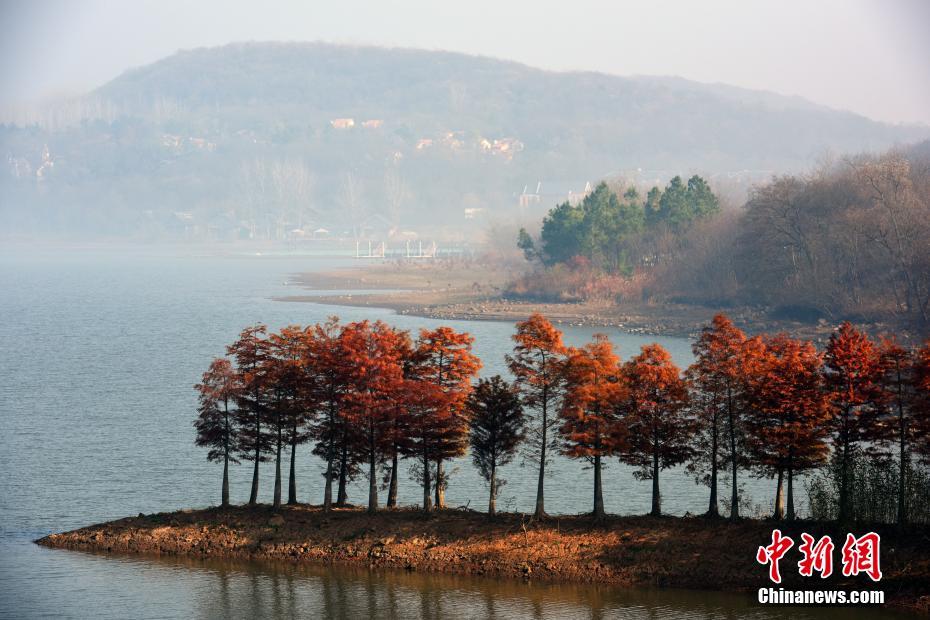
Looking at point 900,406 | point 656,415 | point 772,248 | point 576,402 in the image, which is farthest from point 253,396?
point 772,248

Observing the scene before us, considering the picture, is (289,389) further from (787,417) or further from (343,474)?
(787,417)

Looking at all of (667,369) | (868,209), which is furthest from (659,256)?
(667,369)

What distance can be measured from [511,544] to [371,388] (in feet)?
30.4

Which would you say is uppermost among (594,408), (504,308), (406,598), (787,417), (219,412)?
(504,308)

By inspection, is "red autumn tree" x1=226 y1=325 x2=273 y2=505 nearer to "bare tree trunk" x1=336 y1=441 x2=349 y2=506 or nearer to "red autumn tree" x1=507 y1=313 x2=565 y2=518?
"bare tree trunk" x1=336 y1=441 x2=349 y2=506

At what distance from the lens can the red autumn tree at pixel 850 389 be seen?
4631cm

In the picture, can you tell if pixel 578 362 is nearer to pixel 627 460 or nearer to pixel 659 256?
pixel 627 460

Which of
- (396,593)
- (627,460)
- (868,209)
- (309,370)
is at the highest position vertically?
(868,209)

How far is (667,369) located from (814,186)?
78.9 metres

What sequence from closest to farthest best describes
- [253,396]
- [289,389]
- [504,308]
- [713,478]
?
[713,478], [289,389], [253,396], [504,308]

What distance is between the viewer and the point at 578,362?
48969mm

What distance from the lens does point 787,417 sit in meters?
47.5

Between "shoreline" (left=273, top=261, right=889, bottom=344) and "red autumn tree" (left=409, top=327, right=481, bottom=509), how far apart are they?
58015 mm
